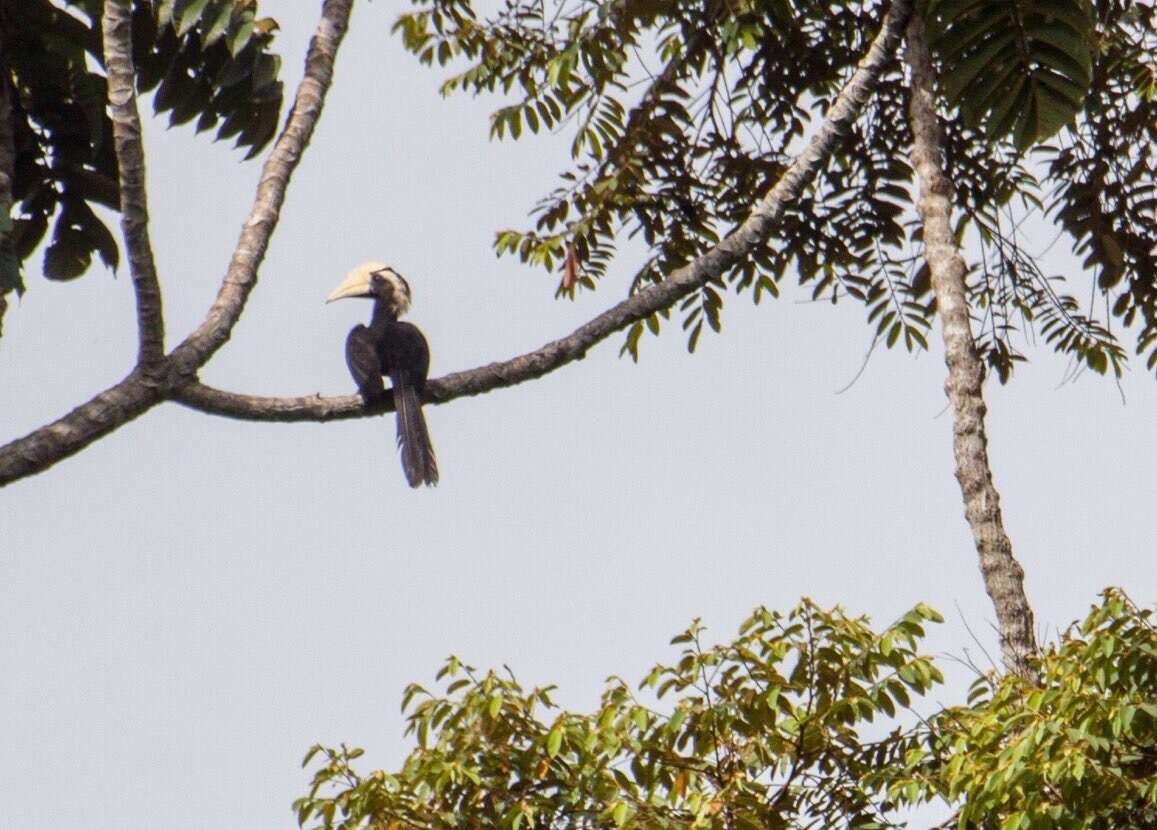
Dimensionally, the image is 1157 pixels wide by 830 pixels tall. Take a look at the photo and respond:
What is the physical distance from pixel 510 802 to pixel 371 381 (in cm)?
237

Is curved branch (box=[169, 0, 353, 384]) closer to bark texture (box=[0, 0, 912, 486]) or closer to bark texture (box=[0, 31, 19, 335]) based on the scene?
bark texture (box=[0, 0, 912, 486])

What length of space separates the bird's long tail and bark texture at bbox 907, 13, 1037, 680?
6.67 feet

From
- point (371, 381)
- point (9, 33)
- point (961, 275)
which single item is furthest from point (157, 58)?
point (961, 275)

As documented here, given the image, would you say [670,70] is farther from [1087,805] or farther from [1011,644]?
[1087,805]

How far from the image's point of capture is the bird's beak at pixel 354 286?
801cm

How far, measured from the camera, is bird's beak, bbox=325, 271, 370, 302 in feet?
26.3

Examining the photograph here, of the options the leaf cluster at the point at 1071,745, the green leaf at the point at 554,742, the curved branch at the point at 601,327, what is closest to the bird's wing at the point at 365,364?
the curved branch at the point at 601,327

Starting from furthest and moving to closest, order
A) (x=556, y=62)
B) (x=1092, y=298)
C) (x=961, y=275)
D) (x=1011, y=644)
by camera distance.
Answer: (x=1092, y=298) → (x=556, y=62) → (x=961, y=275) → (x=1011, y=644)

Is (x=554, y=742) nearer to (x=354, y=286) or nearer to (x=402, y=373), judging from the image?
(x=402, y=373)

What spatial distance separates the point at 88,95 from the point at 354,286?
7.73 ft

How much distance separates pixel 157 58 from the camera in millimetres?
5824

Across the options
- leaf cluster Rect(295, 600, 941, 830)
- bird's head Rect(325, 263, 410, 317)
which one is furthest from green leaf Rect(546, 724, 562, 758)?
bird's head Rect(325, 263, 410, 317)

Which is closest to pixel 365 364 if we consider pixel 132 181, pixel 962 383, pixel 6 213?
pixel 6 213

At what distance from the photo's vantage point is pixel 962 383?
5.97 meters
